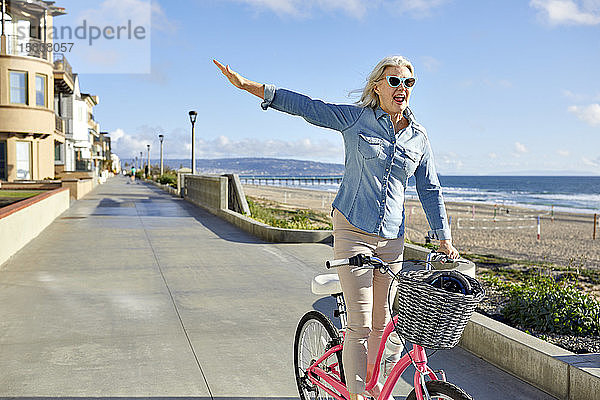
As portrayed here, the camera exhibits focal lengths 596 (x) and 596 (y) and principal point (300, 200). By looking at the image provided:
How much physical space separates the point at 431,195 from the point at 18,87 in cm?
3040

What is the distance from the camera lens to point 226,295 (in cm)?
744

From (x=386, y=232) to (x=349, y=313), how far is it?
0.48m

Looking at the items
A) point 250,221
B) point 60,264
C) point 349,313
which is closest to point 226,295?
point 60,264

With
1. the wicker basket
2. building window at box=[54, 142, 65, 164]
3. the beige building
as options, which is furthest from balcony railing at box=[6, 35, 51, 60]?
the wicker basket

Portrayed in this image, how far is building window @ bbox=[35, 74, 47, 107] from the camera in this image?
30398 millimetres

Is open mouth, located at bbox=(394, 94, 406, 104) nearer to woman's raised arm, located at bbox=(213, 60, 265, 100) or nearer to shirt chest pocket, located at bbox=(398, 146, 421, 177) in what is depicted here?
shirt chest pocket, located at bbox=(398, 146, 421, 177)

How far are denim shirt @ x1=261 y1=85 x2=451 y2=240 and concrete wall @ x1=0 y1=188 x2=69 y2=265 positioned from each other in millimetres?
7910

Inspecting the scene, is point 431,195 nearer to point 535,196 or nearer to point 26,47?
point 26,47

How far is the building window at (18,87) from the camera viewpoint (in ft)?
95.9

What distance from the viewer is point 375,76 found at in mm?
3178

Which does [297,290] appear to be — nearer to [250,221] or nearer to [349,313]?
[349,313]

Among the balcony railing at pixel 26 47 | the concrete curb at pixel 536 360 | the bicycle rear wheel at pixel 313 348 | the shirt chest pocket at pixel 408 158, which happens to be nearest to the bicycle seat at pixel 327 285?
the bicycle rear wheel at pixel 313 348

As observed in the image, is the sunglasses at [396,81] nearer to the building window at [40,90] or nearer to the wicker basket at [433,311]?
the wicker basket at [433,311]

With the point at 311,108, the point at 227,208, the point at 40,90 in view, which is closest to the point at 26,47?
the point at 40,90
